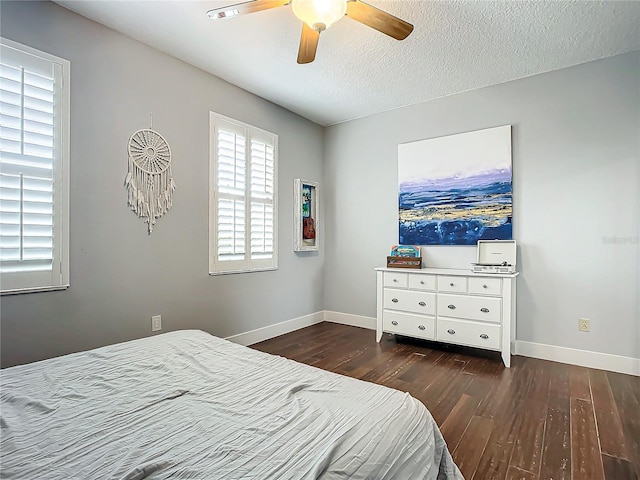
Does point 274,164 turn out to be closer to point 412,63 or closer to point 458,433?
point 412,63

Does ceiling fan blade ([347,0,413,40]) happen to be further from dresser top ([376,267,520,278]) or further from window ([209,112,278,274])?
dresser top ([376,267,520,278])

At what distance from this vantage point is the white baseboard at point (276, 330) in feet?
11.4

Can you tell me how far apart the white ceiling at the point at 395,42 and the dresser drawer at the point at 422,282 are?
1941 millimetres

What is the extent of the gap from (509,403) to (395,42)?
9.08ft

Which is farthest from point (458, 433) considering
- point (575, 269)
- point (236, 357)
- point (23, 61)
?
point (23, 61)

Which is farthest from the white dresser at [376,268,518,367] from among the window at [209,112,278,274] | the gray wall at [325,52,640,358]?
the window at [209,112,278,274]

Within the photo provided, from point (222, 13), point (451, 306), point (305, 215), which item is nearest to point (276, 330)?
point (305, 215)

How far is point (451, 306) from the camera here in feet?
10.6

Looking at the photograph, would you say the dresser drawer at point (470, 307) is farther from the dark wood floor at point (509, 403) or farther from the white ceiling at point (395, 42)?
the white ceiling at point (395, 42)

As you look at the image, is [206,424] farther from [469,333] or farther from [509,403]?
[469,333]

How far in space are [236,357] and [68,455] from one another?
79 cm

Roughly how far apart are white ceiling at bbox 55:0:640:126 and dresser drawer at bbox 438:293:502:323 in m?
2.11

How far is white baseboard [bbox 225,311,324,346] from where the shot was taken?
11.4 ft

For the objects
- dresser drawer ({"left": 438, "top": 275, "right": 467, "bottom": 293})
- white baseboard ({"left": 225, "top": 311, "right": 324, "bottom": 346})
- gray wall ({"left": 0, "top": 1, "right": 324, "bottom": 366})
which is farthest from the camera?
white baseboard ({"left": 225, "top": 311, "right": 324, "bottom": 346})
